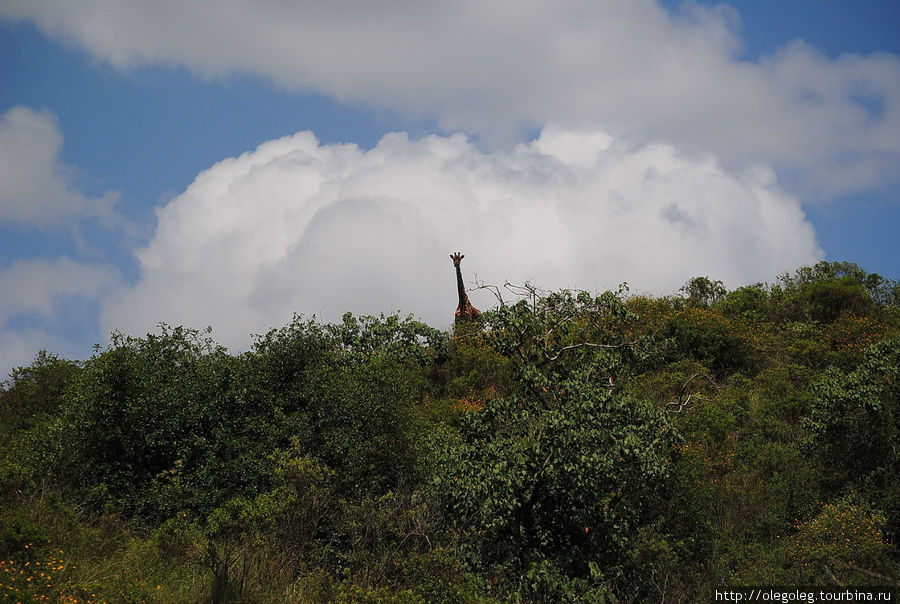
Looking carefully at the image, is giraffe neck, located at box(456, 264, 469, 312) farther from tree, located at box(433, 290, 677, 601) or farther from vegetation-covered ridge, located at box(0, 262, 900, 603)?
tree, located at box(433, 290, 677, 601)

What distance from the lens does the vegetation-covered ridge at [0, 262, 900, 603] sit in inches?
484

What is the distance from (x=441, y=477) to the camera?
13.3m

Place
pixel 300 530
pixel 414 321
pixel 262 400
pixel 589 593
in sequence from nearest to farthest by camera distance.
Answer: pixel 589 593 → pixel 300 530 → pixel 262 400 → pixel 414 321

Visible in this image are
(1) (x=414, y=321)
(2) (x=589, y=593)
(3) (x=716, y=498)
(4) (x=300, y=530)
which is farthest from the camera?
(1) (x=414, y=321)

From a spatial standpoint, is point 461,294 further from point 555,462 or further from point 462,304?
point 555,462

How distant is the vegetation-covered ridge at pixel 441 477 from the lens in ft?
40.3

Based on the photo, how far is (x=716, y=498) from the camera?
20344 millimetres

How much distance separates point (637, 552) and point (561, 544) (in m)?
3.72

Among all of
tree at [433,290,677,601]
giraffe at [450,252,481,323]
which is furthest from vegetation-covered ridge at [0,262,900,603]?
giraffe at [450,252,481,323]

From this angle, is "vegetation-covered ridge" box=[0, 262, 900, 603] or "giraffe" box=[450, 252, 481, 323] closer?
"vegetation-covered ridge" box=[0, 262, 900, 603]

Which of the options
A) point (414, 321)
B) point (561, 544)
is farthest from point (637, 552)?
point (414, 321)

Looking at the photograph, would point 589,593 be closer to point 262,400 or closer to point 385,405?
point 385,405

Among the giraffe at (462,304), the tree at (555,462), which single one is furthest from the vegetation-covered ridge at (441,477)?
the giraffe at (462,304)

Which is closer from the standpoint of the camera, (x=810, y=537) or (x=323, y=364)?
(x=810, y=537)
